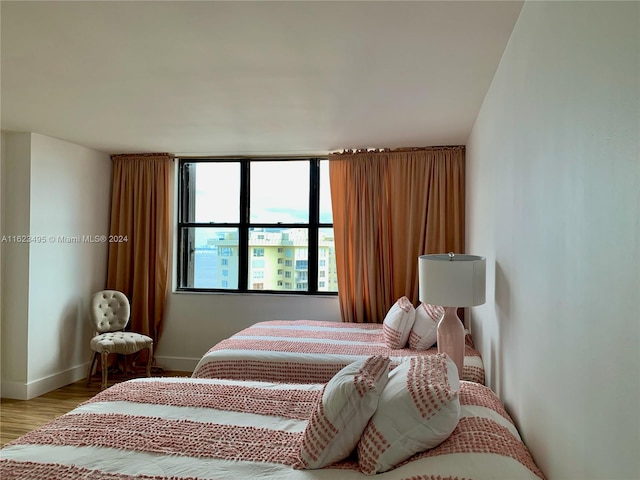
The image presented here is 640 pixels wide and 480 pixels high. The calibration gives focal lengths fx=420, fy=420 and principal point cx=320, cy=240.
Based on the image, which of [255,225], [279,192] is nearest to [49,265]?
[255,225]

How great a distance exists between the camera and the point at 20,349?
389cm

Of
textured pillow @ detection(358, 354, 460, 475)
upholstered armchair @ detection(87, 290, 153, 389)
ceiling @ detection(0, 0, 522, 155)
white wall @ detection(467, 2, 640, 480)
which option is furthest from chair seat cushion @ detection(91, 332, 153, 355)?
white wall @ detection(467, 2, 640, 480)

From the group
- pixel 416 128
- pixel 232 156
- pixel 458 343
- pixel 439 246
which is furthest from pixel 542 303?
pixel 232 156

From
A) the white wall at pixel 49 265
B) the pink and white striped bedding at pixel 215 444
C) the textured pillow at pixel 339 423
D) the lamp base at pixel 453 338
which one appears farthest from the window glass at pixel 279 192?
the textured pillow at pixel 339 423

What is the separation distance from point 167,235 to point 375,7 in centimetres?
378

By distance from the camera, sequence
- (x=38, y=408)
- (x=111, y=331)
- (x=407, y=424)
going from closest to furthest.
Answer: (x=407, y=424), (x=38, y=408), (x=111, y=331)

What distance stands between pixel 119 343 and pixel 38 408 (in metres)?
0.81

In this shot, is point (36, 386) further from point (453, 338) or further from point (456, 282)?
point (456, 282)

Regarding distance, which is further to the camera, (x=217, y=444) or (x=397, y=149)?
(x=397, y=149)

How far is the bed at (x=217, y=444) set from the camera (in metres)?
1.39

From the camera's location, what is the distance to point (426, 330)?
3.11 m

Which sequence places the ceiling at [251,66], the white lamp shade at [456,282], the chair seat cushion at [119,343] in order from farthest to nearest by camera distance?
the chair seat cushion at [119,343], the white lamp shade at [456,282], the ceiling at [251,66]

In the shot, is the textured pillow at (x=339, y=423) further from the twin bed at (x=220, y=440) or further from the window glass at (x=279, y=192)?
the window glass at (x=279, y=192)

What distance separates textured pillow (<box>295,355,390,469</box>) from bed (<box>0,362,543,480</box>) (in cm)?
4
